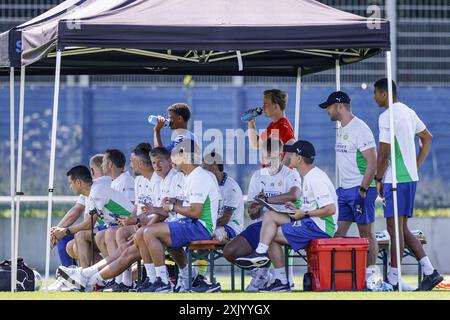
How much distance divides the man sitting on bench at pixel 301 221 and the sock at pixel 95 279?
137cm

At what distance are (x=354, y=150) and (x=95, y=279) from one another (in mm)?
2842

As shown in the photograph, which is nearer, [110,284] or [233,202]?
[110,284]

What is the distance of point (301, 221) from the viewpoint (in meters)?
13.4

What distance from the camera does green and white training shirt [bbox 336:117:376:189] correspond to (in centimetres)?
1388

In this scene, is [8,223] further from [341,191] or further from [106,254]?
[341,191]

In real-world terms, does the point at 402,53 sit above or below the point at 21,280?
above

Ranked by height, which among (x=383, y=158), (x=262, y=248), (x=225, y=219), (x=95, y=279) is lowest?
(x=95, y=279)

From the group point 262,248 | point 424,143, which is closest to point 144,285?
point 262,248

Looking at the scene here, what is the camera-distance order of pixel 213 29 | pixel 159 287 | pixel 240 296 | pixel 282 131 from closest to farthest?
pixel 240 296, pixel 213 29, pixel 159 287, pixel 282 131

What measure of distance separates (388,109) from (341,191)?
100cm

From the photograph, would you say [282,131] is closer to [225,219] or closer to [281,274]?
[225,219]

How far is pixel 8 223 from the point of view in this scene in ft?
64.3

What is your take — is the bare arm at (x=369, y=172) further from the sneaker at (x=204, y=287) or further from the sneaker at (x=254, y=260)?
the sneaker at (x=204, y=287)
